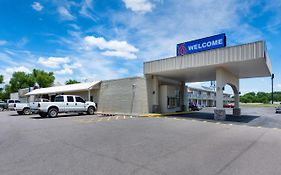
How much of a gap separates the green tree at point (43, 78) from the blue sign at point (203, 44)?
183ft

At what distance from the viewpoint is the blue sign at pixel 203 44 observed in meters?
18.1

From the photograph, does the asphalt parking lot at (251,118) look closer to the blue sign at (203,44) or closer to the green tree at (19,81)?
the blue sign at (203,44)

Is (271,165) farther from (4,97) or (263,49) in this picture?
(4,97)

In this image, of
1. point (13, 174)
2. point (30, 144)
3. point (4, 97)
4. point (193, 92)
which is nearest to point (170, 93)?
point (30, 144)

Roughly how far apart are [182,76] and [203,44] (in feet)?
17.4

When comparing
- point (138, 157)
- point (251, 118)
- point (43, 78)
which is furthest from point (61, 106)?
point (43, 78)

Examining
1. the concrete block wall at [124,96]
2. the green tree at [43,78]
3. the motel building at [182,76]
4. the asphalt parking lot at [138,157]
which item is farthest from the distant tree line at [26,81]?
the asphalt parking lot at [138,157]

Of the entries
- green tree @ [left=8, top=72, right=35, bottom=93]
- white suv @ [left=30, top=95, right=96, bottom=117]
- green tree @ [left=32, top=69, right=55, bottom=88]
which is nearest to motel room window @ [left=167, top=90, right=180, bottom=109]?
white suv @ [left=30, top=95, right=96, bottom=117]

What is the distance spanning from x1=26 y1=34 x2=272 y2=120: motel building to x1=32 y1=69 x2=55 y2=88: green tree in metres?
40.3

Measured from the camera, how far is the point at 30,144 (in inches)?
286

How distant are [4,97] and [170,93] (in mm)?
66159

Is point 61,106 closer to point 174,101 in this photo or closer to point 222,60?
point 174,101

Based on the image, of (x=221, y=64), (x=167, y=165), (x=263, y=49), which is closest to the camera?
(x=167, y=165)

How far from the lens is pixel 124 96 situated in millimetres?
22672
